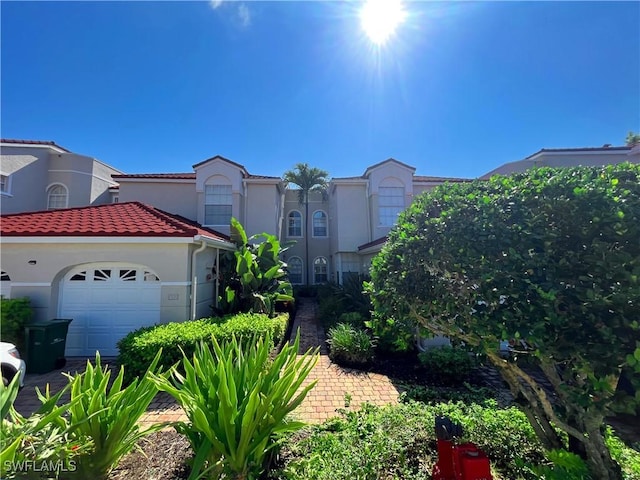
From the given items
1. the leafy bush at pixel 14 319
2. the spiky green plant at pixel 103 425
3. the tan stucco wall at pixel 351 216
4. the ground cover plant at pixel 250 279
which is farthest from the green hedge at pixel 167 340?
the tan stucco wall at pixel 351 216

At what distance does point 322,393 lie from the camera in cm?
632

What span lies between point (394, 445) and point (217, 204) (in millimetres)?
15085

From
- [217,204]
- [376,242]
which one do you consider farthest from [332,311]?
[217,204]

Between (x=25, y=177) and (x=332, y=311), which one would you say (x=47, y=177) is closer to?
(x=25, y=177)

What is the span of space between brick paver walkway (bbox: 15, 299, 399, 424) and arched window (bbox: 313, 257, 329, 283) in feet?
48.1

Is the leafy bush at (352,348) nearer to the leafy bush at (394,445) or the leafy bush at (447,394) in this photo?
the leafy bush at (447,394)

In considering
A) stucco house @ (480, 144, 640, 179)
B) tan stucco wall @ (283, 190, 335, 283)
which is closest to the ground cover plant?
tan stucco wall @ (283, 190, 335, 283)

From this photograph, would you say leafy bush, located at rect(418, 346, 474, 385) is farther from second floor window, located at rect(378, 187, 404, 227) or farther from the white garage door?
second floor window, located at rect(378, 187, 404, 227)

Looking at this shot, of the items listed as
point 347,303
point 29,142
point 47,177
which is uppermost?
point 29,142

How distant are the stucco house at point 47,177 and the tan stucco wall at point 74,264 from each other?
39.3 feet

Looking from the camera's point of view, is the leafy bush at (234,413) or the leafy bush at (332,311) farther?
the leafy bush at (332,311)

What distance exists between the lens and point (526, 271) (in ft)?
8.26

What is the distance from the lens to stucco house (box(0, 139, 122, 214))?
16266mm

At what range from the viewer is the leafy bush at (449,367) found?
7.01 metres
